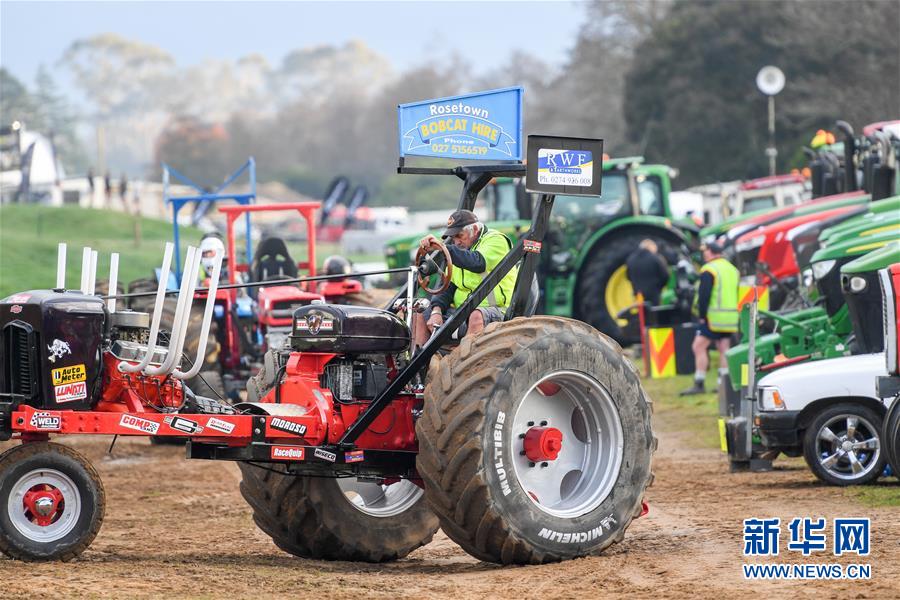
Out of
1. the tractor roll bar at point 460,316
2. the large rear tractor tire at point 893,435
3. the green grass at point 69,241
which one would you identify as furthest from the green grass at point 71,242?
the tractor roll bar at point 460,316

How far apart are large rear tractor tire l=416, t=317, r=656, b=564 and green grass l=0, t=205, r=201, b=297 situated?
1516 centimetres

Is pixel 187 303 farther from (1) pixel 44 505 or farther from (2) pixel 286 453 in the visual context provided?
(1) pixel 44 505

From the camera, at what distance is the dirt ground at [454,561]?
732cm

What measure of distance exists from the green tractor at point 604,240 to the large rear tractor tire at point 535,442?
49.0ft

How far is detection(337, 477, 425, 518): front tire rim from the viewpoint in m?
9.33

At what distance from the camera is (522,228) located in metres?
23.7

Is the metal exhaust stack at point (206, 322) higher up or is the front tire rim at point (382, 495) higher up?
the metal exhaust stack at point (206, 322)

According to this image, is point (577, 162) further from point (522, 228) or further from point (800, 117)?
point (800, 117)

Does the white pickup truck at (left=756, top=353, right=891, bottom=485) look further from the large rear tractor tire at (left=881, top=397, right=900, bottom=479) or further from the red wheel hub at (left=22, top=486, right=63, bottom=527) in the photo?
the red wheel hub at (left=22, top=486, right=63, bottom=527)

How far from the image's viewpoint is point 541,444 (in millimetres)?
8422

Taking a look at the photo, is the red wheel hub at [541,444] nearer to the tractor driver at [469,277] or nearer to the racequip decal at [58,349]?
the tractor driver at [469,277]

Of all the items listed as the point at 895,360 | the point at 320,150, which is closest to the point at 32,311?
the point at 895,360

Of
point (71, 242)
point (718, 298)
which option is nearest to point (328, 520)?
point (718, 298)

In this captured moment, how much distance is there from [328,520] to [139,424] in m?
1.45
